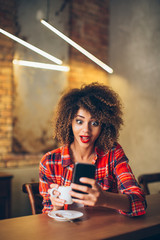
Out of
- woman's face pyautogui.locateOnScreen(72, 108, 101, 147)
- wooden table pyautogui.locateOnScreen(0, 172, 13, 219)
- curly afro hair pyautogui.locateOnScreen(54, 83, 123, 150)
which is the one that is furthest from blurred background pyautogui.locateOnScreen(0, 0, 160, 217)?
woman's face pyautogui.locateOnScreen(72, 108, 101, 147)

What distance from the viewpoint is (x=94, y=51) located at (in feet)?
14.5

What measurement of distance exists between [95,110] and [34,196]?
2.05 ft

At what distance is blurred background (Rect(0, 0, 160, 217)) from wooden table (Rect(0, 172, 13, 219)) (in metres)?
0.31

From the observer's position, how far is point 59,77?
406 centimetres

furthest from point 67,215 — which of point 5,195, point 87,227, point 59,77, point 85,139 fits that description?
point 59,77

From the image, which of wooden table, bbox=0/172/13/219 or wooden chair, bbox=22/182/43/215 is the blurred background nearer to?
wooden table, bbox=0/172/13/219

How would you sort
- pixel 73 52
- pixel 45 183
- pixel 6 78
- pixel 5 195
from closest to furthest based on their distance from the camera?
pixel 45 183 < pixel 5 195 < pixel 6 78 < pixel 73 52

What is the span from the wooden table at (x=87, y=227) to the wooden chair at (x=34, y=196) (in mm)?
294

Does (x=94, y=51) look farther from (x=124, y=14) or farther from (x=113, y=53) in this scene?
(x=124, y=14)

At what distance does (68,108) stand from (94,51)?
2.82 m

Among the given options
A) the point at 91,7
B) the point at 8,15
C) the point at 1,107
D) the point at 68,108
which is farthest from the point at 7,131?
the point at 91,7

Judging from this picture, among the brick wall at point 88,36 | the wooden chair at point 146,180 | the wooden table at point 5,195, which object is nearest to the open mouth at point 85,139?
the wooden chair at point 146,180

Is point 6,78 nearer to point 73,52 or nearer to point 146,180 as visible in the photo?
point 73,52

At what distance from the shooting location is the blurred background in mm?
3615
